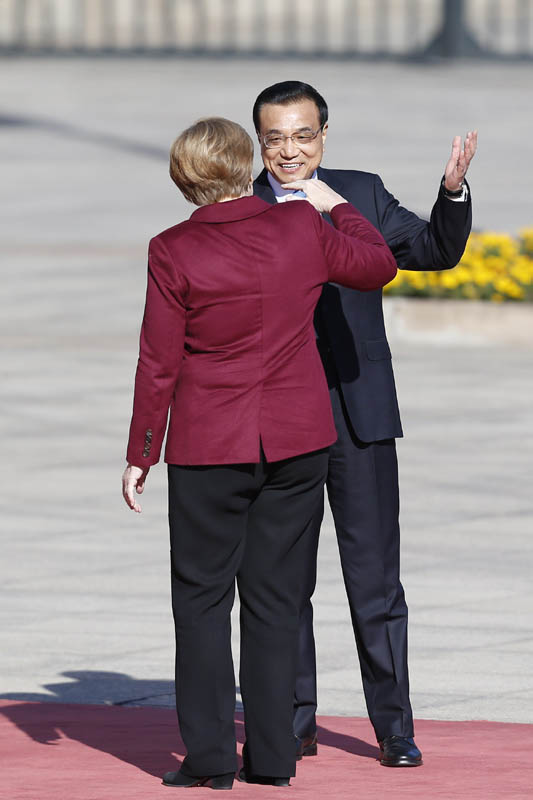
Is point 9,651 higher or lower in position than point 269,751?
lower

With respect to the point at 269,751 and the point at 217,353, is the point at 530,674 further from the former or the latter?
the point at 217,353

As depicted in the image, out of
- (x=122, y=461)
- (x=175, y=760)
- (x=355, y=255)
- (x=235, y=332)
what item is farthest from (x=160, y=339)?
(x=122, y=461)

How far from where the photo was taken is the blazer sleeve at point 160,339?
193 inches

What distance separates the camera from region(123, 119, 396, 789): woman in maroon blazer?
16.1ft

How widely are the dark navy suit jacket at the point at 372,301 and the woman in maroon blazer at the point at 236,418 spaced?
32 cm

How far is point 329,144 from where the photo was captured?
2497 cm

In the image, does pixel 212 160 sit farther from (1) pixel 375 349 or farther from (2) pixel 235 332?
(1) pixel 375 349

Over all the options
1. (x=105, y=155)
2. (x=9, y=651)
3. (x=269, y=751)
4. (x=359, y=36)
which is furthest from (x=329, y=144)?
(x=269, y=751)

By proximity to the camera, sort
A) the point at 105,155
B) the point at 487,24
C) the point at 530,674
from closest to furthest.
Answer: the point at 530,674
the point at 105,155
the point at 487,24

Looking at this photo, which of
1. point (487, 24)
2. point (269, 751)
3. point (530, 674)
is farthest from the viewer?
point (487, 24)

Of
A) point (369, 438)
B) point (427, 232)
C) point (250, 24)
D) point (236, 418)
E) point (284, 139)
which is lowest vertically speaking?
point (250, 24)

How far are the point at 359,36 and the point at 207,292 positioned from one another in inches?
1239

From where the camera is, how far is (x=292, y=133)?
530cm

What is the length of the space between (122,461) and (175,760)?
5080 millimetres
